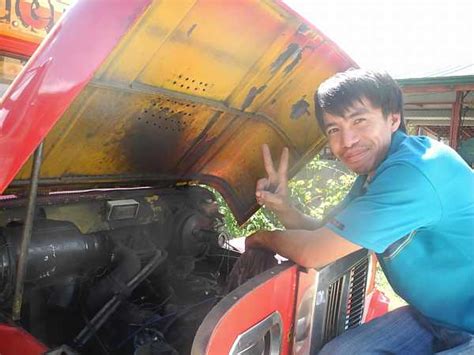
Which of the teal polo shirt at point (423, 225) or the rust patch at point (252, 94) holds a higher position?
the rust patch at point (252, 94)

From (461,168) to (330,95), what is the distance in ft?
2.00

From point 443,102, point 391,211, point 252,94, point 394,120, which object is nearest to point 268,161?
point 252,94

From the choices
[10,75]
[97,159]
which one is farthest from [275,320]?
[10,75]

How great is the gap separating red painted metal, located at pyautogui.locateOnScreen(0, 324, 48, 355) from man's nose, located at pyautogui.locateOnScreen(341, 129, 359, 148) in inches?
54.4

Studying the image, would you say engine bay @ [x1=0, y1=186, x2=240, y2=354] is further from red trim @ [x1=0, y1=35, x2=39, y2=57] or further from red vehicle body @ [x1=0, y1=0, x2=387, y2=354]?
red trim @ [x1=0, y1=35, x2=39, y2=57]

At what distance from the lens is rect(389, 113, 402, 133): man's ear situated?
189 centimetres

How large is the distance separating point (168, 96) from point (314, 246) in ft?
2.93

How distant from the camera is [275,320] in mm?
1607

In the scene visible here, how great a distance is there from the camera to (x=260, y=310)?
59.9 inches

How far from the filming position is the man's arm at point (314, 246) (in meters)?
1.62

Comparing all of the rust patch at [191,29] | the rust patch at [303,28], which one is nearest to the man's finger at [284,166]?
the rust patch at [303,28]

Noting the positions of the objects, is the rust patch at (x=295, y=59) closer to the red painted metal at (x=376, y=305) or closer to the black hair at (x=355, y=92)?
the black hair at (x=355, y=92)

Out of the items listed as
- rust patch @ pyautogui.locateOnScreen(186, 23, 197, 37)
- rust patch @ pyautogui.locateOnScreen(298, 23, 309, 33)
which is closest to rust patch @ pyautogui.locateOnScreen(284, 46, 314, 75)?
rust patch @ pyautogui.locateOnScreen(298, 23, 309, 33)

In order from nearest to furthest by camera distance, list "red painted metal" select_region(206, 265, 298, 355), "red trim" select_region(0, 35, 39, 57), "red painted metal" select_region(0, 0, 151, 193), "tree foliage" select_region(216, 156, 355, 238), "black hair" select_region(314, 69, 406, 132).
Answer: "red painted metal" select_region(0, 0, 151, 193)
"red painted metal" select_region(206, 265, 298, 355)
"black hair" select_region(314, 69, 406, 132)
"red trim" select_region(0, 35, 39, 57)
"tree foliage" select_region(216, 156, 355, 238)
